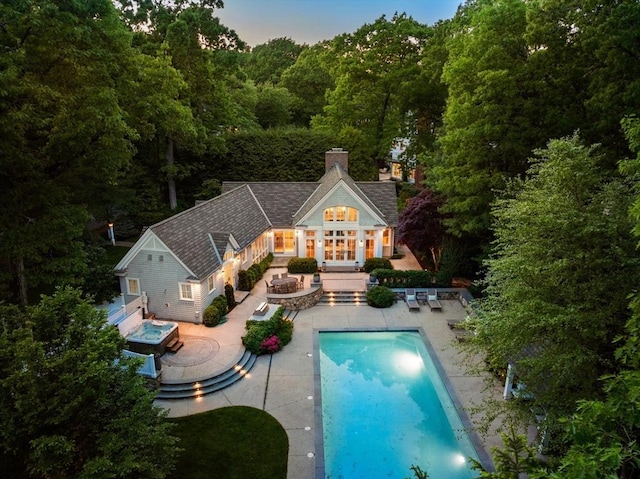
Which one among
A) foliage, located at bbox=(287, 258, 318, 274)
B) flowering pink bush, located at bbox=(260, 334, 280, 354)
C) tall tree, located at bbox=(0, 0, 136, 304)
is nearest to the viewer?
tall tree, located at bbox=(0, 0, 136, 304)

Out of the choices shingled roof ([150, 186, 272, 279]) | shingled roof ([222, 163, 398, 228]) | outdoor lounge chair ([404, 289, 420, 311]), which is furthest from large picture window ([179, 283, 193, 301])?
outdoor lounge chair ([404, 289, 420, 311])

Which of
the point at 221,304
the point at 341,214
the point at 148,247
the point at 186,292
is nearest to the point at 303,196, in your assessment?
the point at 341,214

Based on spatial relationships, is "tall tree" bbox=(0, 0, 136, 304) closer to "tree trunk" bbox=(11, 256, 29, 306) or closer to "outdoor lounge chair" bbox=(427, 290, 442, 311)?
"tree trunk" bbox=(11, 256, 29, 306)

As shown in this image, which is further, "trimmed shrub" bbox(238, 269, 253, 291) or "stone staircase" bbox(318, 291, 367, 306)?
"trimmed shrub" bbox(238, 269, 253, 291)

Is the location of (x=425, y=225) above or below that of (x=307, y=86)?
below

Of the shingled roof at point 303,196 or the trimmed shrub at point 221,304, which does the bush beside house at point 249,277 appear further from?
the shingled roof at point 303,196

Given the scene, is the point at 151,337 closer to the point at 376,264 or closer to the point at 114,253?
the point at 114,253

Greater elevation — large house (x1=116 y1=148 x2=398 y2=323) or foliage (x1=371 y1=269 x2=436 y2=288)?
large house (x1=116 y1=148 x2=398 y2=323)
